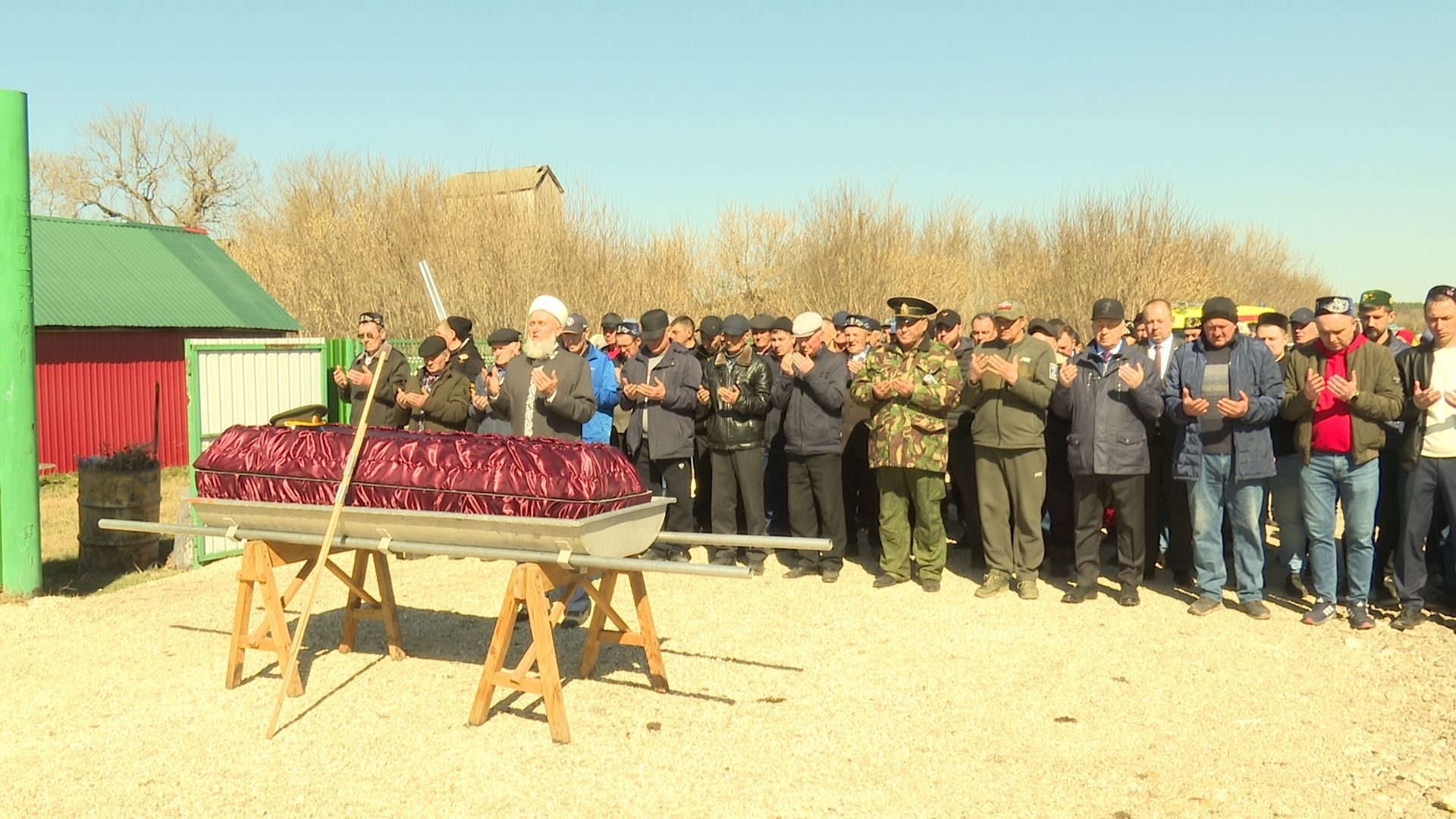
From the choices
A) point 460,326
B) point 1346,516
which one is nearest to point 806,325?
point 460,326

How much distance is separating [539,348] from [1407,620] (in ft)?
19.2

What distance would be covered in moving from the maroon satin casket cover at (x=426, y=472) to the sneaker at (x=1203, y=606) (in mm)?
4255

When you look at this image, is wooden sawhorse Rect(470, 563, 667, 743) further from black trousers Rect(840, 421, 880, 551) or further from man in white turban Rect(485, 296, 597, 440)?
black trousers Rect(840, 421, 880, 551)

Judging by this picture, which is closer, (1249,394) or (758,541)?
(758,541)

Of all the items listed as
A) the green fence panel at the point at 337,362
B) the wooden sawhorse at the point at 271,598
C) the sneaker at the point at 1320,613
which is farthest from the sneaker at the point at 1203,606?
the green fence panel at the point at 337,362

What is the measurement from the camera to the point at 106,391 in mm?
17516

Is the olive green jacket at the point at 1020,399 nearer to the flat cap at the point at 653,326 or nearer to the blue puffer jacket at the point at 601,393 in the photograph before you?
the flat cap at the point at 653,326

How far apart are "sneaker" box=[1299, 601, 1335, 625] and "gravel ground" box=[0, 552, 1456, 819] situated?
12cm

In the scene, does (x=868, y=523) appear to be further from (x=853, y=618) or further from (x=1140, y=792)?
(x=1140, y=792)

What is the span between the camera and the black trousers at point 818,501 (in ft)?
30.5

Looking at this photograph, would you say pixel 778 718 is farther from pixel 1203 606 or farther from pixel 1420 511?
pixel 1420 511

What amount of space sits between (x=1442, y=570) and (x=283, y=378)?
9867 mm

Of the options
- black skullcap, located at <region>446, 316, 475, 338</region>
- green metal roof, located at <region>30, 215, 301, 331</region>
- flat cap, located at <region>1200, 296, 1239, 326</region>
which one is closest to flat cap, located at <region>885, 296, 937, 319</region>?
flat cap, located at <region>1200, 296, 1239, 326</region>

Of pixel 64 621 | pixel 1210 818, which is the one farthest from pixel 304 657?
pixel 1210 818
